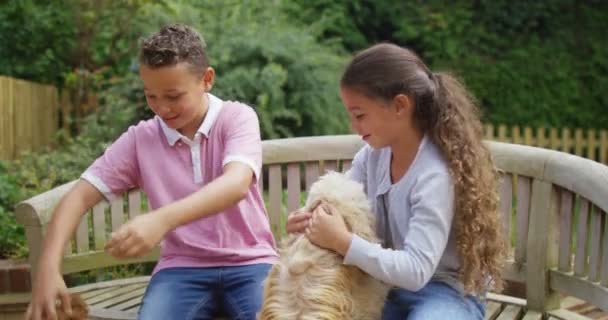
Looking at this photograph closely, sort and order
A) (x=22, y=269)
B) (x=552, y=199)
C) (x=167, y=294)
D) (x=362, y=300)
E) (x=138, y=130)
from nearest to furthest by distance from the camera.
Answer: (x=362, y=300) < (x=167, y=294) < (x=138, y=130) < (x=552, y=199) < (x=22, y=269)

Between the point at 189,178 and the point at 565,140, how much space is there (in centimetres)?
969

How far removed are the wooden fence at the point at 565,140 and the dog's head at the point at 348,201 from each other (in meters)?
9.47

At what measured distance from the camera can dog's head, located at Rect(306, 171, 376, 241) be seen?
8.43 feet

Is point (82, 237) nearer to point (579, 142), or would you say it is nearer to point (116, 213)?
point (116, 213)

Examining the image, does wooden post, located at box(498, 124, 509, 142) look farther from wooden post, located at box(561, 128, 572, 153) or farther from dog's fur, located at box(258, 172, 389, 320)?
dog's fur, located at box(258, 172, 389, 320)

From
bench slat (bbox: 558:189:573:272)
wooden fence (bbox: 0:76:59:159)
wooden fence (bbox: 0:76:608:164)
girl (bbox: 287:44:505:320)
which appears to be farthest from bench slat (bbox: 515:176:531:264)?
wooden fence (bbox: 0:76:59:159)

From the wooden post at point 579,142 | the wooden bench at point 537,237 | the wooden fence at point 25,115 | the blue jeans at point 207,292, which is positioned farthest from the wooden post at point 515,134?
the blue jeans at point 207,292

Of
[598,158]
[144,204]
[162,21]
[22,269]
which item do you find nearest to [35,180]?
[144,204]

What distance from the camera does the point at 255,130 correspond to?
312 cm

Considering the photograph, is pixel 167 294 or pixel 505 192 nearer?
pixel 167 294

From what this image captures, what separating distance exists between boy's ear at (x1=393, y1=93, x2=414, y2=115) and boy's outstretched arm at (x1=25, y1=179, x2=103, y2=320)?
106 cm

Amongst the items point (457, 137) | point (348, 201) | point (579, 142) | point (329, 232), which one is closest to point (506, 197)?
point (457, 137)

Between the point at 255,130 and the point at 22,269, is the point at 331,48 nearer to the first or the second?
the point at 22,269

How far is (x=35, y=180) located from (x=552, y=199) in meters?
4.12
